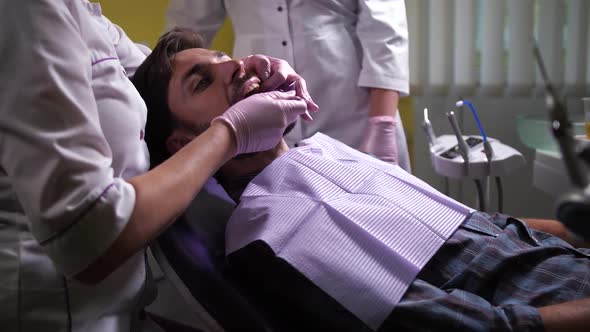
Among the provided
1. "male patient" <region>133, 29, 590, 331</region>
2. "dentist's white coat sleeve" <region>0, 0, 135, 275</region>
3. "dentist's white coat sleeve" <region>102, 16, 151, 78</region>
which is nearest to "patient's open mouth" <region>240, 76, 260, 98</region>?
"male patient" <region>133, 29, 590, 331</region>

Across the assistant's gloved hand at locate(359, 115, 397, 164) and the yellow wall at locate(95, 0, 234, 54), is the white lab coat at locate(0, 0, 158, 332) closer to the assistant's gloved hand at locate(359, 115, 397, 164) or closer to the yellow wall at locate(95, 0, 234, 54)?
the assistant's gloved hand at locate(359, 115, 397, 164)

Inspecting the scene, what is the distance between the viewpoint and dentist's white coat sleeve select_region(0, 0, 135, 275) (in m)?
0.73

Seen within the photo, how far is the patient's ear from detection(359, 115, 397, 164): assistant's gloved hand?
2.31ft

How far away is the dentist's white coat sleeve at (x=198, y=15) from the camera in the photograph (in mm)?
2117

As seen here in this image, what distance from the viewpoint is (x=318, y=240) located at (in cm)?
101

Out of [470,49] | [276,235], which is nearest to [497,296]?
[276,235]

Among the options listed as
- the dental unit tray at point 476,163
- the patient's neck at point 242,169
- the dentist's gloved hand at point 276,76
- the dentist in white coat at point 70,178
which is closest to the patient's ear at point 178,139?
the patient's neck at point 242,169

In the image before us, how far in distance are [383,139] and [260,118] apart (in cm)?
83

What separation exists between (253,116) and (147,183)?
0.97 ft

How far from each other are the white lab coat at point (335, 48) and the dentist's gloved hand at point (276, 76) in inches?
25.0

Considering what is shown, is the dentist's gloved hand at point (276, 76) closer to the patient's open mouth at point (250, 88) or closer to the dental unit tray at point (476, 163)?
the patient's open mouth at point (250, 88)

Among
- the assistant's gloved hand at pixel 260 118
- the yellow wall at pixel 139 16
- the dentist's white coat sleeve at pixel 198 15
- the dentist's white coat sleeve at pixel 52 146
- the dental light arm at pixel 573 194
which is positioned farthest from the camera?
the yellow wall at pixel 139 16

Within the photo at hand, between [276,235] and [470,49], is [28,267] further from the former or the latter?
[470,49]

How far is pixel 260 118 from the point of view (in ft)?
3.49
